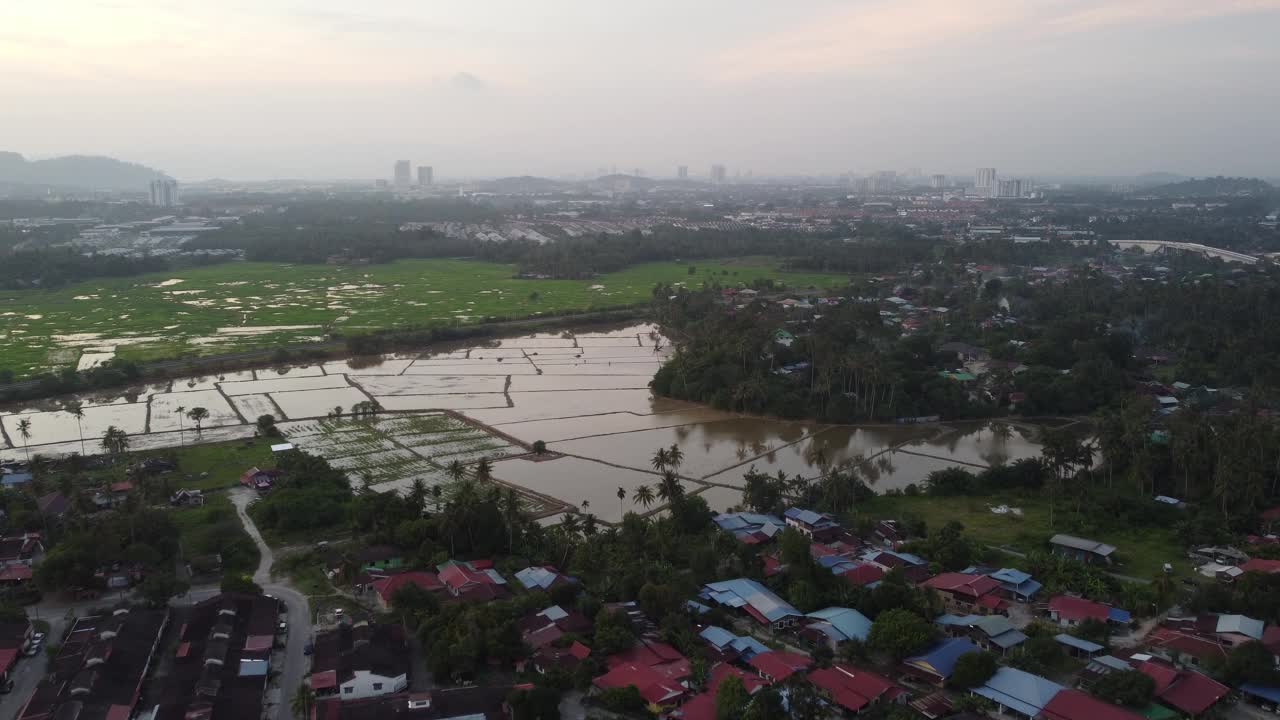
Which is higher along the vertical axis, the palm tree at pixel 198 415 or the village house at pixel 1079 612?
the palm tree at pixel 198 415

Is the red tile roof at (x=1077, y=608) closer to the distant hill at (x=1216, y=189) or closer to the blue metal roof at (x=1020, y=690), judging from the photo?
the blue metal roof at (x=1020, y=690)

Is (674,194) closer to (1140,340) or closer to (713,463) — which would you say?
(1140,340)

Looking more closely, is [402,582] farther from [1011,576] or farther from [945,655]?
[1011,576]

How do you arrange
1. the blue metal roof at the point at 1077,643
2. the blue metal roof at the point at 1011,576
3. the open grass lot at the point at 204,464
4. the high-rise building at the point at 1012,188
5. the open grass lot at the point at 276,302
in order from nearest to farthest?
the blue metal roof at the point at 1077,643, the blue metal roof at the point at 1011,576, the open grass lot at the point at 204,464, the open grass lot at the point at 276,302, the high-rise building at the point at 1012,188

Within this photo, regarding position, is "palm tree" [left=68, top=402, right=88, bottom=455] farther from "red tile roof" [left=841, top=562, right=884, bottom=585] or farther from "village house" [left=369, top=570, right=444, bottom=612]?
"red tile roof" [left=841, top=562, right=884, bottom=585]

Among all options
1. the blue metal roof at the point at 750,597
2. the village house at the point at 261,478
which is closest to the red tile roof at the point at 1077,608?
the blue metal roof at the point at 750,597

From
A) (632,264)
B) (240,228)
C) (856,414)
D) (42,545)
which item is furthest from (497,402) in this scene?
(240,228)

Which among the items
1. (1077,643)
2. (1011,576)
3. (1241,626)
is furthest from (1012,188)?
(1077,643)
